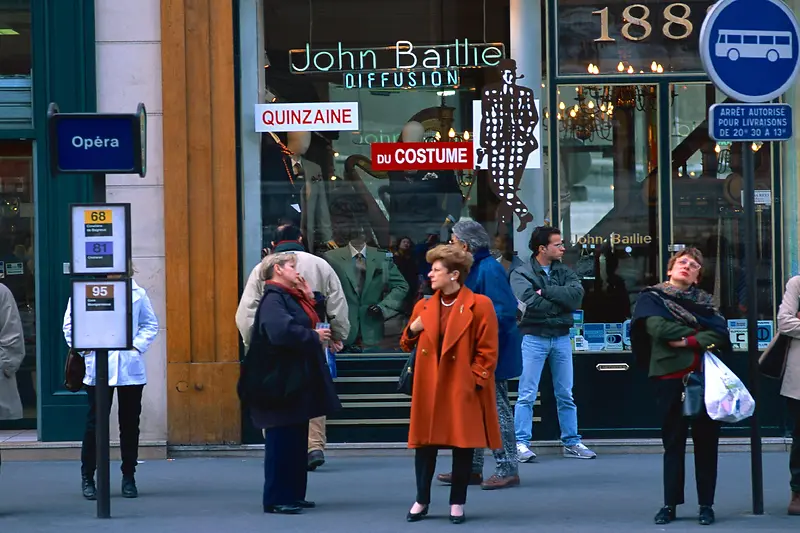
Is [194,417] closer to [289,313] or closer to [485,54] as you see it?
[289,313]

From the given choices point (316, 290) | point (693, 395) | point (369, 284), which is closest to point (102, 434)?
point (316, 290)

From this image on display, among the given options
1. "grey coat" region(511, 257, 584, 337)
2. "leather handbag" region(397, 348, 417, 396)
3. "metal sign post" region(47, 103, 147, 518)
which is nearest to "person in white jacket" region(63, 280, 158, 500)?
"metal sign post" region(47, 103, 147, 518)

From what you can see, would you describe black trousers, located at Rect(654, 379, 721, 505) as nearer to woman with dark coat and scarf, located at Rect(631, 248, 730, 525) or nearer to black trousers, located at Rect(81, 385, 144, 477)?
woman with dark coat and scarf, located at Rect(631, 248, 730, 525)

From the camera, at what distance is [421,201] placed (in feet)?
35.8

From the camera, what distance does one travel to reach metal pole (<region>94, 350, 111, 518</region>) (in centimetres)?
791

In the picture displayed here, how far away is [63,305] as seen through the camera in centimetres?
1055

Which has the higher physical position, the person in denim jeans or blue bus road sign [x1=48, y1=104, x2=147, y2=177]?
blue bus road sign [x1=48, y1=104, x2=147, y2=177]

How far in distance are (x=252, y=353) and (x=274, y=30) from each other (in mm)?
3867

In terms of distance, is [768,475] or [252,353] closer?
[252,353]

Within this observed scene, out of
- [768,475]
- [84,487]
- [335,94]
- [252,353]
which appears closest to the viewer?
[252,353]

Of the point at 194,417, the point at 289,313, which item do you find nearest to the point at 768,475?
the point at 289,313

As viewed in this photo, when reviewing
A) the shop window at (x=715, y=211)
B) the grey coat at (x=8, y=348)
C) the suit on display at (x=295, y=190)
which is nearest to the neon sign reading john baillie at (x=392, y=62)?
the suit on display at (x=295, y=190)

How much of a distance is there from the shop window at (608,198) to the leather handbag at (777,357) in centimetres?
269

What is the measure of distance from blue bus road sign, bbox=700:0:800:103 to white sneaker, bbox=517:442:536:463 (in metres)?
3.74
